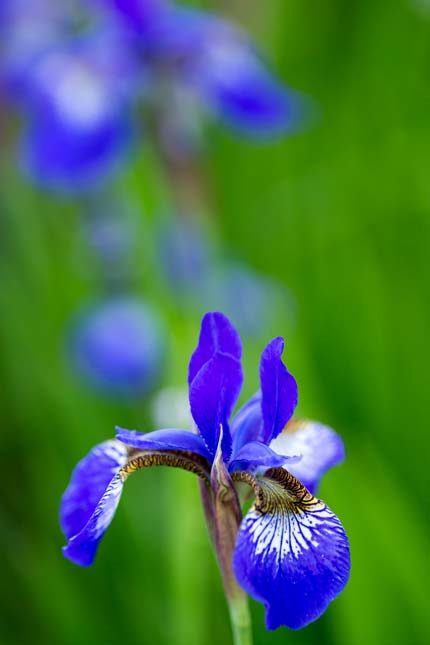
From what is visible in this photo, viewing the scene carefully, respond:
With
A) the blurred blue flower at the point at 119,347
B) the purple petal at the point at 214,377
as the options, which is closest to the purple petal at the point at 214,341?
the purple petal at the point at 214,377

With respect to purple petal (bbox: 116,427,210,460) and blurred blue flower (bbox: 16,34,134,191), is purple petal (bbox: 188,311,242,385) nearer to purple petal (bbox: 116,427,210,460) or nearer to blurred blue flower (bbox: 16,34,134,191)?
purple petal (bbox: 116,427,210,460)

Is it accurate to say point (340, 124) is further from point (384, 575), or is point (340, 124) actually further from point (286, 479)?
point (286, 479)

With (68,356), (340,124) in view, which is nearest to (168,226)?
(68,356)

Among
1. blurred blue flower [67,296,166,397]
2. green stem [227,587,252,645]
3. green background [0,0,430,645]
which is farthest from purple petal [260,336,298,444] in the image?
blurred blue flower [67,296,166,397]

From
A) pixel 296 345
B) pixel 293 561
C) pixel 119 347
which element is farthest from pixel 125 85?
pixel 293 561

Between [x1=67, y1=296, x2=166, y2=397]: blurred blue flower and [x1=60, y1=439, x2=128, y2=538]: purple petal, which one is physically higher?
[x1=67, y1=296, x2=166, y2=397]: blurred blue flower

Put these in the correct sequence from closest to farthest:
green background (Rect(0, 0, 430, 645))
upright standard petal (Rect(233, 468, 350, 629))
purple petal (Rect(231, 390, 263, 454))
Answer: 1. upright standard petal (Rect(233, 468, 350, 629))
2. purple petal (Rect(231, 390, 263, 454))
3. green background (Rect(0, 0, 430, 645))
